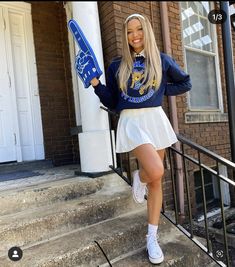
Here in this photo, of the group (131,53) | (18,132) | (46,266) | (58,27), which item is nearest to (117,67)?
(131,53)

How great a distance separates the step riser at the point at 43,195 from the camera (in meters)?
2.68

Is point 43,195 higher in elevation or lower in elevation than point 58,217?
higher

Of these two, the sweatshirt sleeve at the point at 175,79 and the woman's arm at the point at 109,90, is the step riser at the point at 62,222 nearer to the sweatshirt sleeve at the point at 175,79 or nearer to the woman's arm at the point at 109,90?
the woman's arm at the point at 109,90

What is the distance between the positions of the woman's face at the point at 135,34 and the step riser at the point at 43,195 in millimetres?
1406

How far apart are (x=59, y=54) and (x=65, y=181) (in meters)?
2.30

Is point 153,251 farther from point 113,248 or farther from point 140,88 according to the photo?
point 140,88

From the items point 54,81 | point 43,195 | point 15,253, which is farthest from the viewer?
point 54,81

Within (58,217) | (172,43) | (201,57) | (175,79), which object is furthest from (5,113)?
(201,57)

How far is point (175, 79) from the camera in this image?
8.18 ft

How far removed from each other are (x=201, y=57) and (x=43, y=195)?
10.8 feet

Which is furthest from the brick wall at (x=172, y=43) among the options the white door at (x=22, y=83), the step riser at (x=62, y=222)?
the white door at (x=22, y=83)

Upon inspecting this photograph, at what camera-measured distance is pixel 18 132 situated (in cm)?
432

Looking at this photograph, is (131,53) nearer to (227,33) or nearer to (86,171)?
(227,33)

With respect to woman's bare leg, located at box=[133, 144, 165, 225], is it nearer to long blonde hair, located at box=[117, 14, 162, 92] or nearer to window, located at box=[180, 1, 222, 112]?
long blonde hair, located at box=[117, 14, 162, 92]
